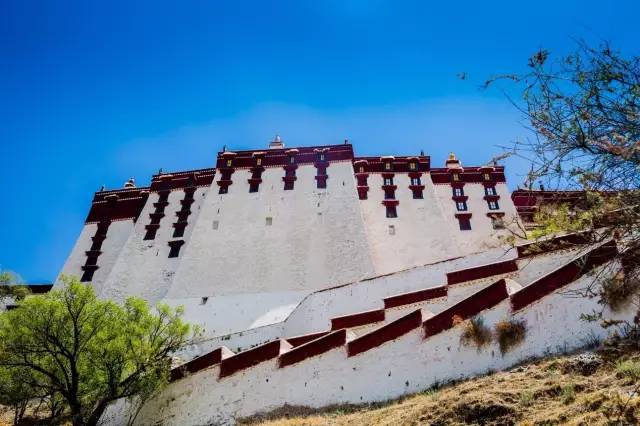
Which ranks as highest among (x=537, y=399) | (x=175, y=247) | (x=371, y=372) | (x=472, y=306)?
(x=175, y=247)

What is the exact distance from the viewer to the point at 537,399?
28.6 ft

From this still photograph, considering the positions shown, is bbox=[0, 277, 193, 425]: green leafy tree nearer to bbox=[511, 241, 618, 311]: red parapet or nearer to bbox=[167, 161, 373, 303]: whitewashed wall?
bbox=[511, 241, 618, 311]: red parapet

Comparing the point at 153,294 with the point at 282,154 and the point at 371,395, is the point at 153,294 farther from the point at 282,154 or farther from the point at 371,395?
the point at 371,395

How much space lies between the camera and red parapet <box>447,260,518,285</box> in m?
14.8

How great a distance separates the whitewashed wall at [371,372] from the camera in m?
11.0

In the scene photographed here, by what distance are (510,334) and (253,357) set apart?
6.67m

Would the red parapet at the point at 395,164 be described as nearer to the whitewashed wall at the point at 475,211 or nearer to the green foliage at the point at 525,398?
the whitewashed wall at the point at 475,211

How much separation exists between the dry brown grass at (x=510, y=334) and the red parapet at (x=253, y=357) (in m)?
5.65

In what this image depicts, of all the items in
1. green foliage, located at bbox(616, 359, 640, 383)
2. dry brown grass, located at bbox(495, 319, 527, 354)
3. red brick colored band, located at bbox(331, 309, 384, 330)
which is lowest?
green foliage, located at bbox(616, 359, 640, 383)

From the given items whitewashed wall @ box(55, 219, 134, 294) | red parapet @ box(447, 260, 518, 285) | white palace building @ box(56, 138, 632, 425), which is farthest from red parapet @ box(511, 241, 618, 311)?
whitewashed wall @ box(55, 219, 134, 294)

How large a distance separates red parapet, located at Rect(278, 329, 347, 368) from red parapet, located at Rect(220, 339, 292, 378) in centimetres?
46

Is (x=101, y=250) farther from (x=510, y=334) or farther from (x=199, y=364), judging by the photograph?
(x=510, y=334)

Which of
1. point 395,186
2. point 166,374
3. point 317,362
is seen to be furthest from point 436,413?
point 395,186

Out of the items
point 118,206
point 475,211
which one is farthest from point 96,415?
point 475,211
